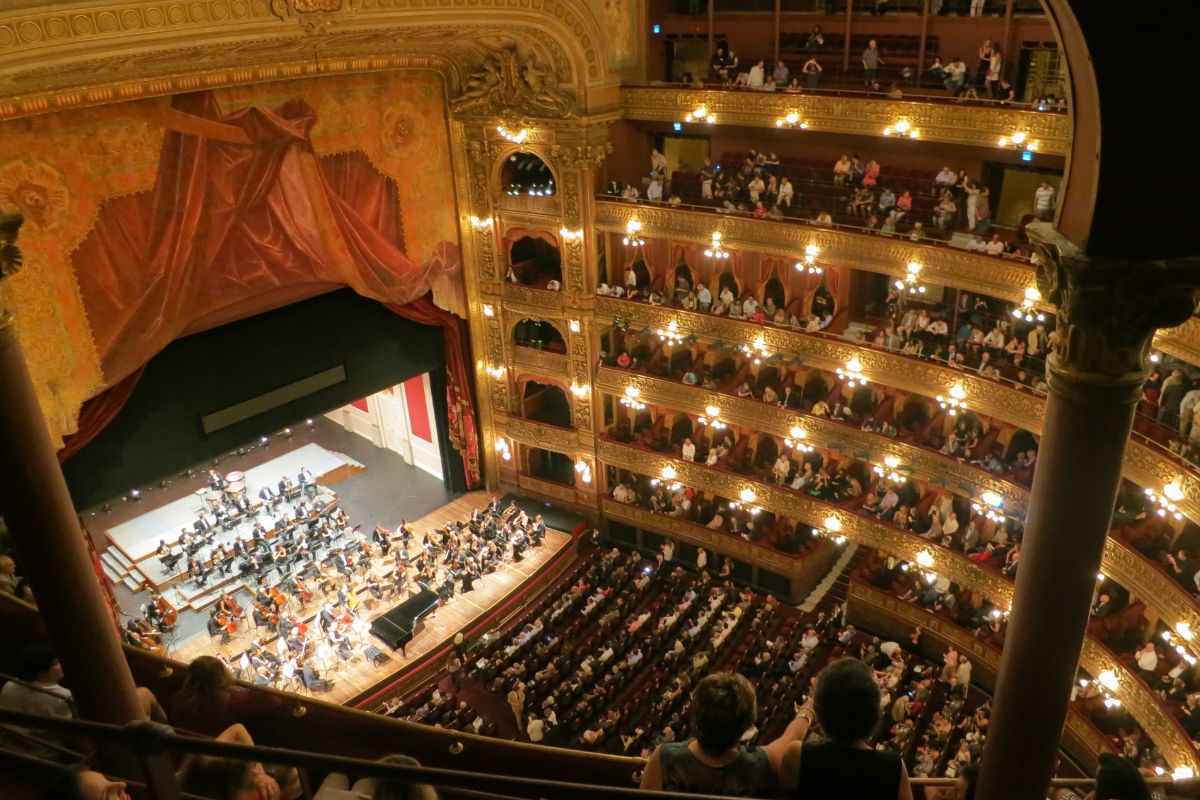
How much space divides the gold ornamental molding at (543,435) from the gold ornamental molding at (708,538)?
1.83m

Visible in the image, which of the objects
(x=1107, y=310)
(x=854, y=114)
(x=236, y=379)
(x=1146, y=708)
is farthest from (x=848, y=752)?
(x=236, y=379)

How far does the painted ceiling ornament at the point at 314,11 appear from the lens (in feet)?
51.1

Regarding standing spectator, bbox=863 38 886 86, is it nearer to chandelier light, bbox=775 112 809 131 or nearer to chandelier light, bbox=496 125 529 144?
chandelier light, bbox=775 112 809 131

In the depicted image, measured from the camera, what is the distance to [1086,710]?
55.8ft

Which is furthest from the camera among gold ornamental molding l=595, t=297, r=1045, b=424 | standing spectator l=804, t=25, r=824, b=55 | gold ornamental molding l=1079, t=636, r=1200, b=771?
standing spectator l=804, t=25, r=824, b=55

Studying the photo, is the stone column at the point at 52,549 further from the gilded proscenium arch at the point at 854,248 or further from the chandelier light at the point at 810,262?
the chandelier light at the point at 810,262

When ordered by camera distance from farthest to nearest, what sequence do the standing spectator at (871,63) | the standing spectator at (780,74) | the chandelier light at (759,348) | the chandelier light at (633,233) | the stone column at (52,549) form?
the chandelier light at (633,233) → the chandelier light at (759,348) → the standing spectator at (780,74) → the standing spectator at (871,63) → the stone column at (52,549)

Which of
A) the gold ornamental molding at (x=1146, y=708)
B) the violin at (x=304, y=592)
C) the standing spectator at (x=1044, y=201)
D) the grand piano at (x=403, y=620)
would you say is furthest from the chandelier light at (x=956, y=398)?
the violin at (x=304, y=592)

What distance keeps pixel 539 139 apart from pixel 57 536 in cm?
1850

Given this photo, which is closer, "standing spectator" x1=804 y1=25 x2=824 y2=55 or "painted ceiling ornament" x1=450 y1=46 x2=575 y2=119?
"standing spectator" x1=804 y1=25 x2=824 y2=55

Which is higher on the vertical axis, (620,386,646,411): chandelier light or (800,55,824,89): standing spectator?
(800,55,824,89): standing spectator

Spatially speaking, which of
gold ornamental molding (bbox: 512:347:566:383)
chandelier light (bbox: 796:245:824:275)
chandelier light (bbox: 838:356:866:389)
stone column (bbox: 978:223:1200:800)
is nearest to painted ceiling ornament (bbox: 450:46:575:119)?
gold ornamental molding (bbox: 512:347:566:383)

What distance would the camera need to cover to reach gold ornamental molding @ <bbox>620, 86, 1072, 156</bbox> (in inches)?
642

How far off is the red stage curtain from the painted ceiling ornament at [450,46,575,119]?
1023 cm
